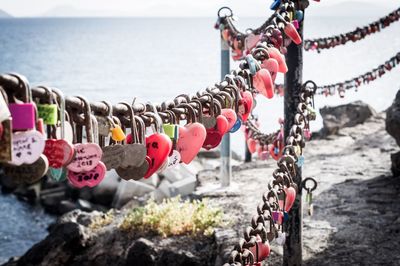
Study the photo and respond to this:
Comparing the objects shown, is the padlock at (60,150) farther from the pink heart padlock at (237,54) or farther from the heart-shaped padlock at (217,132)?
the pink heart padlock at (237,54)

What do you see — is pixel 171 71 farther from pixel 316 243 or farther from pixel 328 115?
pixel 316 243

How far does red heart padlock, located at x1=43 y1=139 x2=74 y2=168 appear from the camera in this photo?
1997 millimetres

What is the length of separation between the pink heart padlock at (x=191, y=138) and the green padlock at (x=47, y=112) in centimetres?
94

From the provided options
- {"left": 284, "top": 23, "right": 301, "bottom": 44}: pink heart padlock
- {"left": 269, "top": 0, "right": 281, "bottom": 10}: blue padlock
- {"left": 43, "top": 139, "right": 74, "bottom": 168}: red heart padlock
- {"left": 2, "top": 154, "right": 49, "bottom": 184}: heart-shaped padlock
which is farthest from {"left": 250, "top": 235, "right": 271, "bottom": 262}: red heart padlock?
{"left": 269, "top": 0, "right": 281, "bottom": 10}: blue padlock

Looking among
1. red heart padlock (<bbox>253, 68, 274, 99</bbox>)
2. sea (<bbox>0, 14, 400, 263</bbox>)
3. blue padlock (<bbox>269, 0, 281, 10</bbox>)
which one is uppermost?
sea (<bbox>0, 14, 400, 263</bbox>)

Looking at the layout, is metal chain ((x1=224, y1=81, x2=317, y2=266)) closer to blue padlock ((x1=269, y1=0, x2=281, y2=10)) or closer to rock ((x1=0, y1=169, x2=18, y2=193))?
blue padlock ((x1=269, y1=0, x2=281, y2=10))

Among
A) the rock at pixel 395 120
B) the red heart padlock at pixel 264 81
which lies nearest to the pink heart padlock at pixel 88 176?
the red heart padlock at pixel 264 81

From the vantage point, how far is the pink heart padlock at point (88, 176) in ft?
7.27

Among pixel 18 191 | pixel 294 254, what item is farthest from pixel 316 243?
pixel 18 191

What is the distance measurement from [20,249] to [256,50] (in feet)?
54.2

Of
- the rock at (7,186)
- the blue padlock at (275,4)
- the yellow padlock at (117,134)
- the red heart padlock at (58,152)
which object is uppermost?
the blue padlock at (275,4)

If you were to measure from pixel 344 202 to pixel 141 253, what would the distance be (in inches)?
125

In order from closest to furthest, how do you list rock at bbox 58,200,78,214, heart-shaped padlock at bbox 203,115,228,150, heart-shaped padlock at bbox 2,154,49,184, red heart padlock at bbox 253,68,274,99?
heart-shaped padlock at bbox 2,154,49,184, heart-shaped padlock at bbox 203,115,228,150, red heart padlock at bbox 253,68,274,99, rock at bbox 58,200,78,214

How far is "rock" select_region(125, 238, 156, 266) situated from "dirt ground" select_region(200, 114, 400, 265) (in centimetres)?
128
